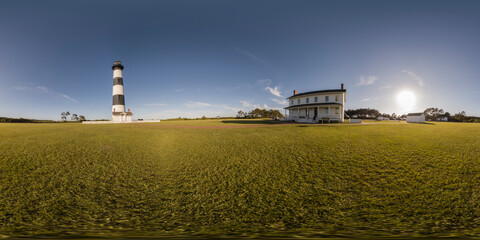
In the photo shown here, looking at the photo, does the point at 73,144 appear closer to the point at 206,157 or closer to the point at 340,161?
the point at 206,157

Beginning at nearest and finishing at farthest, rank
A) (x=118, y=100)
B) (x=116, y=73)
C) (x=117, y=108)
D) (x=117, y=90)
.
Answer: (x=117, y=108) < (x=118, y=100) < (x=117, y=90) < (x=116, y=73)

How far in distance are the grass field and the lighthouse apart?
2655 cm

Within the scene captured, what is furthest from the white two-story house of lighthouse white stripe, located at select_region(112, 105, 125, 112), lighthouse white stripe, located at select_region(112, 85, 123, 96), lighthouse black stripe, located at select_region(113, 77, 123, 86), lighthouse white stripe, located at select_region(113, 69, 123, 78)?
lighthouse white stripe, located at select_region(113, 69, 123, 78)

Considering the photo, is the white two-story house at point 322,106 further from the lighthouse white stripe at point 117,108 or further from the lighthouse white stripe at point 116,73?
the lighthouse white stripe at point 116,73

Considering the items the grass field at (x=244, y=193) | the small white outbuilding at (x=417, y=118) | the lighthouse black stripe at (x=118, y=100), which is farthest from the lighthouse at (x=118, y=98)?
the small white outbuilding at (x=417, y=118)

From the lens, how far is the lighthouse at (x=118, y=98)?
30.7m

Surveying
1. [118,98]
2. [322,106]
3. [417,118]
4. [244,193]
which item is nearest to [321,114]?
[322,106]

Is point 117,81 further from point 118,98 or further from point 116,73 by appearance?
point 118,98

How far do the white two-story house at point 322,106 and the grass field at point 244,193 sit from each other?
69.9ft

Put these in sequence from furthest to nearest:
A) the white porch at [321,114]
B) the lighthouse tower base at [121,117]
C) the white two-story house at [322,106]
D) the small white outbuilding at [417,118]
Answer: the lighthouse tower base at [121,117], the small white outbuilding at [417,118], the white two-story house at [322,106], the white porch at [321,114]

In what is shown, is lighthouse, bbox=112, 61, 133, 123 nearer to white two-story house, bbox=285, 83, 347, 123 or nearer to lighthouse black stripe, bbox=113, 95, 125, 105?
lighthouse black stripe, bbox=113, 95, 125, 105

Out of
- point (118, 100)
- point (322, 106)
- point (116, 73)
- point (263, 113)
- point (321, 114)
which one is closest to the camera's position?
point (322, 106)

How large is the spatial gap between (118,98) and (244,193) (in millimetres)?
36854

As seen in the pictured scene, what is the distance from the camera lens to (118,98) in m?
31.2
